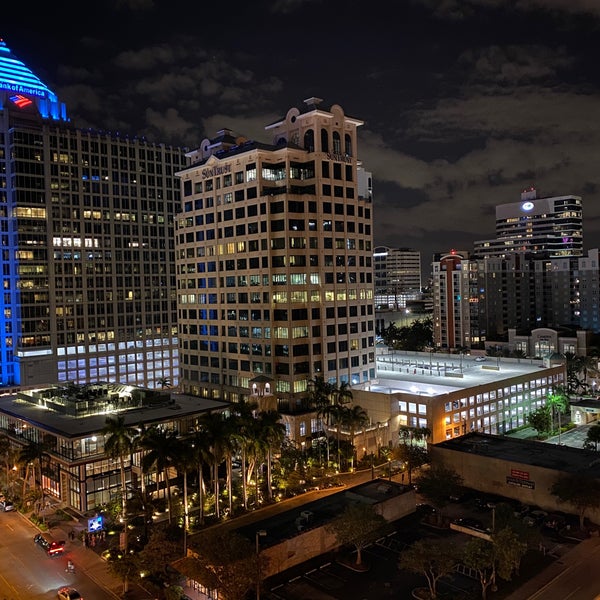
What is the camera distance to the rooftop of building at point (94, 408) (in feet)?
273

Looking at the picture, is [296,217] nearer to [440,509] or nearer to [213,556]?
[440,509]

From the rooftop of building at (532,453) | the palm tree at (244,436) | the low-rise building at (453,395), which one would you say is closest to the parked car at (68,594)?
the palm tree at (244,436)

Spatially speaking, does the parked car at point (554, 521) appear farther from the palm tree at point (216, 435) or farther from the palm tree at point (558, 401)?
the palm tree at point (558, 401)

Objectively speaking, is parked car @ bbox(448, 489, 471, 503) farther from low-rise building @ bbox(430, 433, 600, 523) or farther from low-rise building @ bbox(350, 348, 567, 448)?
low-rise building @ bbox(350, 348, 567, 448)

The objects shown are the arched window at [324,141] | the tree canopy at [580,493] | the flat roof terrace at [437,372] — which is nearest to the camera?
the tree canopy at [580,493]

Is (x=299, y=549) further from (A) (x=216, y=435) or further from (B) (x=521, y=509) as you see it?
(B) (x=521, y=509)

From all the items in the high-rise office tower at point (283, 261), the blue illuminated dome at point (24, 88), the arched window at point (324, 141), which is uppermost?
the blue illuminated dome at point (24, 88)

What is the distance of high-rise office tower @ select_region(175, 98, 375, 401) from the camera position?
111312mm

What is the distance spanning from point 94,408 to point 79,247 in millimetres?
78001

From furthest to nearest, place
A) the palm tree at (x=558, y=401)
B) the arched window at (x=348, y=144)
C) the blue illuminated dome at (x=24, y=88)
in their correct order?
the blue illuminated dome at (x=24, y=88)
the arched window at (x=348, y=144)
the palm tree at (x=558, y=401)

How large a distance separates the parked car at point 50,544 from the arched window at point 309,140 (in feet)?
266

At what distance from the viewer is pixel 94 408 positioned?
291ft

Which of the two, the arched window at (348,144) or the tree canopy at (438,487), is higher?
the arched window at (348,144)

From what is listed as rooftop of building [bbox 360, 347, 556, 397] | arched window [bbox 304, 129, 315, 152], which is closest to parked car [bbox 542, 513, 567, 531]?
rooftop of building [bbox 360, 347, 556, 397]
